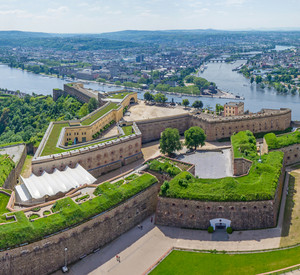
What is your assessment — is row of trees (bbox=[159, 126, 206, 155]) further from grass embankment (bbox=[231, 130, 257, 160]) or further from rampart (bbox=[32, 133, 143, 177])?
grass embankment (bbox=[231, 130, 257, 160])

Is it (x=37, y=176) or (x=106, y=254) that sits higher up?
(x=37, y=176)

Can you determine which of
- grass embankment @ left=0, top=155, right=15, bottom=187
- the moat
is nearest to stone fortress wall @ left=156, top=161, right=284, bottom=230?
grass embankment @ left=0, top=155, right=15, bottom=187

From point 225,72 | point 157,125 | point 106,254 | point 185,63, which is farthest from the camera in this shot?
point 185,63

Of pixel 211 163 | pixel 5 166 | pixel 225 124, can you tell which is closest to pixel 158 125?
pixel 225 124

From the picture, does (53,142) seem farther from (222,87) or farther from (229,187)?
(222,87)

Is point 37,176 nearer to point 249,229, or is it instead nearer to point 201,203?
point 201,203

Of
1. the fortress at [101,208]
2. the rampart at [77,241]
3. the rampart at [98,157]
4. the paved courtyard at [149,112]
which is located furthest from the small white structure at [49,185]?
the paved courtyard at [149,112]

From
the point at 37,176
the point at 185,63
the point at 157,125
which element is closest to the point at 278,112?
the point at 157,125
